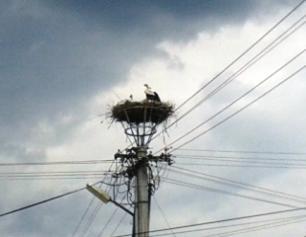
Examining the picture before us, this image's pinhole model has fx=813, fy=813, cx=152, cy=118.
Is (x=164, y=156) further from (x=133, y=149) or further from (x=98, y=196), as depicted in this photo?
(x=98, y=196)

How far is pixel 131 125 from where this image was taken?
37.8 meters

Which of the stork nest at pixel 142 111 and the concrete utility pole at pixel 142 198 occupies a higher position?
the stork nest at pixel 142 111

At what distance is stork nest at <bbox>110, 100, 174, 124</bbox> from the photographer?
37.3 meters

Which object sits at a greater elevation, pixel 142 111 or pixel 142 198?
pixel 142 111

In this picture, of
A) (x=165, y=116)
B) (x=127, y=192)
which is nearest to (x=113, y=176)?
(x=127, y=192)

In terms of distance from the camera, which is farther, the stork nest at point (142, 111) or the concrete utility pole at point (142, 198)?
the stork nest at point (142, 111)

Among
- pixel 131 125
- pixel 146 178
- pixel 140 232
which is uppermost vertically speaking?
pixel 131 125

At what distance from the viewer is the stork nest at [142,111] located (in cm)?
3734

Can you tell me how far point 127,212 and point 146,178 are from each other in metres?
1.98

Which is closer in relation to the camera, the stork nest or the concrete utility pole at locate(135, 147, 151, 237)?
the concrete utility pole at locate(135, 147, 151, 237)

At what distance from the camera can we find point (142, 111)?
3747 centimetres

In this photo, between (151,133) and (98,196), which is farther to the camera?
(151,133)

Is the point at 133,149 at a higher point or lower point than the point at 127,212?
higher

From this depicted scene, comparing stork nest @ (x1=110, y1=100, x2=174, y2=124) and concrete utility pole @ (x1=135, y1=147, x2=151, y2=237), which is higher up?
stork nest @ (x1=110, y1=100, x2=174, y2=124)
